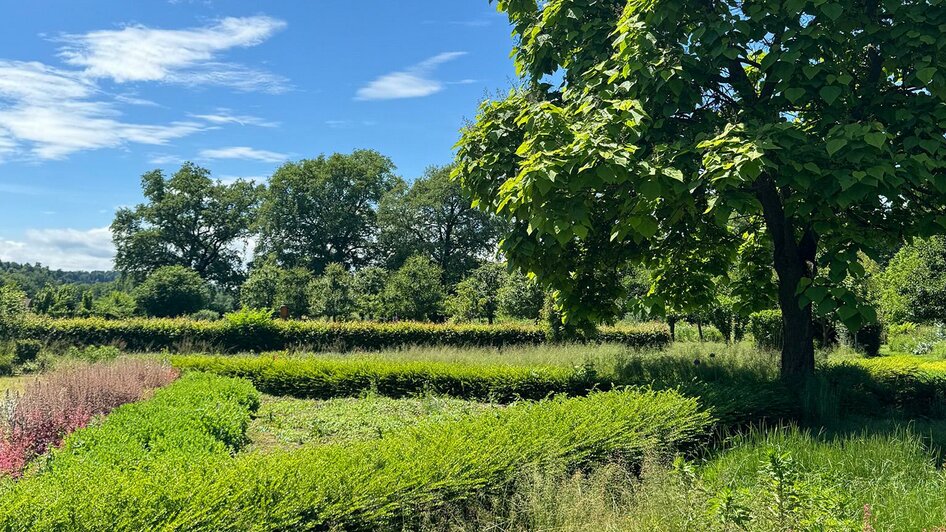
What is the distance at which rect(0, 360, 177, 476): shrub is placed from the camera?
5969 mm

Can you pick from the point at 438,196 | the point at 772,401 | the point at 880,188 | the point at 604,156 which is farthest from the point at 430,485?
the point at 438,196

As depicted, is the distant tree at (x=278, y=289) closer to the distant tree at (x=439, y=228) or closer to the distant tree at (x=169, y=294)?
the distant tree at (x=169, y=294)

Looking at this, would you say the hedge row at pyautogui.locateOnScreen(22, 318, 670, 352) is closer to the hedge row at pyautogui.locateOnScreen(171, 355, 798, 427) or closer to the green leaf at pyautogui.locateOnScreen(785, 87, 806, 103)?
the hedge row at pyautogui.locateOnScreen(171, 355, 798, 427)

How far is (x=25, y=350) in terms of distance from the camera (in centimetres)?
1659

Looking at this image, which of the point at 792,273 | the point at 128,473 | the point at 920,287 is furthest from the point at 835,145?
the point at 920,287

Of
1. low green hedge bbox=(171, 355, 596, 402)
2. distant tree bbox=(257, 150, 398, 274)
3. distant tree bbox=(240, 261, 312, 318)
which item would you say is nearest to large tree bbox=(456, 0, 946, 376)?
low green hedge bbox=(171, 355, 596, 402)

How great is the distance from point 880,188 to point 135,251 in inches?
1997

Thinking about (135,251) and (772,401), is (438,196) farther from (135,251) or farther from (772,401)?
(772,401)

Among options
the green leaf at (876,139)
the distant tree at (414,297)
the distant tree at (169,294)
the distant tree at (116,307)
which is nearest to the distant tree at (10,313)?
the distant tree at (116,307)

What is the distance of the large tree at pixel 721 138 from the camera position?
5367 millimetres

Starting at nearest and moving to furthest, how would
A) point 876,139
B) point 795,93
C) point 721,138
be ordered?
1. point 876,139
2. point 721,138
3. point 795,93

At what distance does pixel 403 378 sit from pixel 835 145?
315 inches

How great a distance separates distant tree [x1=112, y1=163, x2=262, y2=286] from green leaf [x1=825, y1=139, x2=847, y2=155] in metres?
47.1

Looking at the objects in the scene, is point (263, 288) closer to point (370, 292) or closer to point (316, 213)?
point (370, 292)
